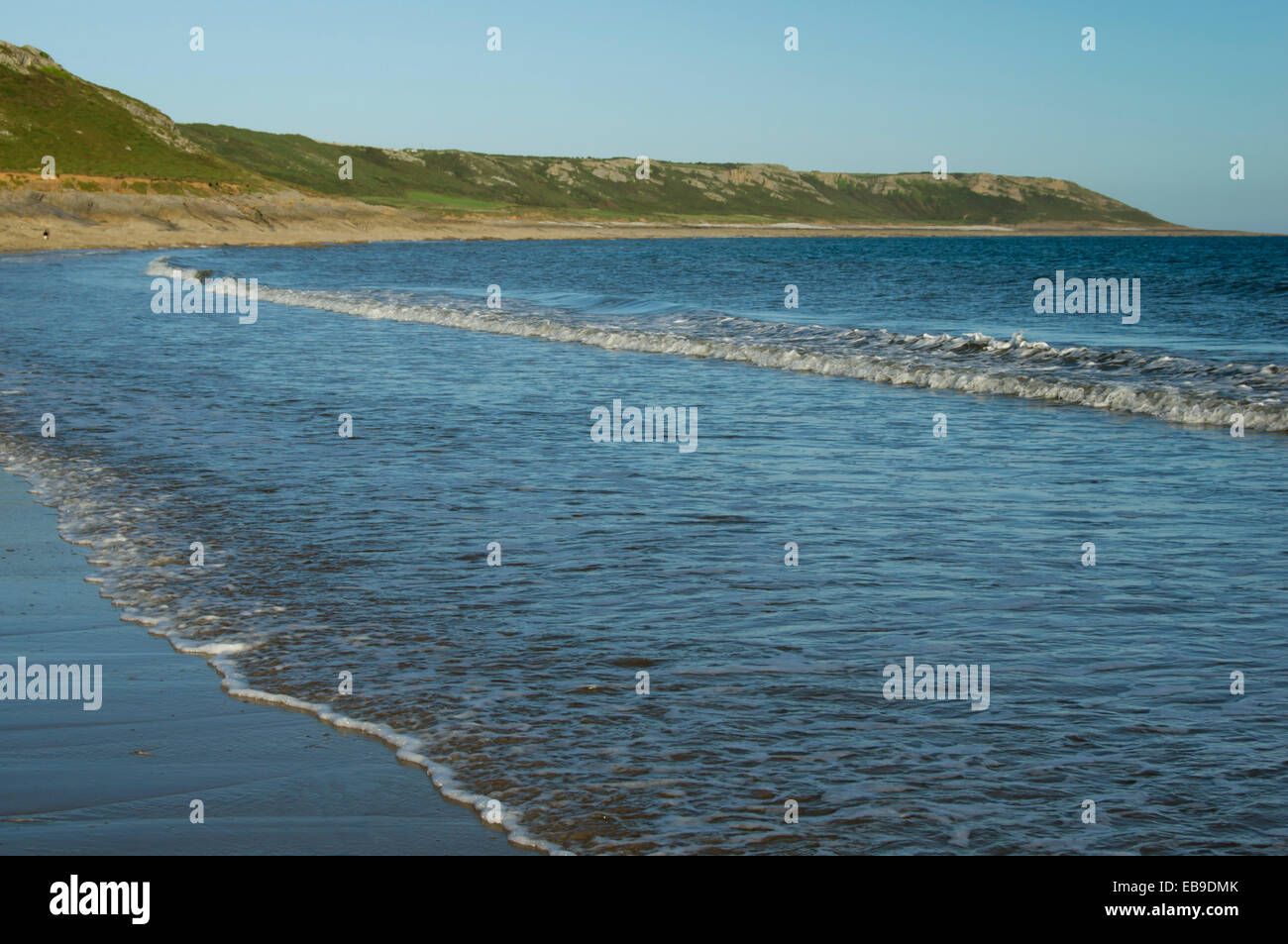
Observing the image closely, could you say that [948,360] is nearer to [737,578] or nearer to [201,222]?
[737,578]

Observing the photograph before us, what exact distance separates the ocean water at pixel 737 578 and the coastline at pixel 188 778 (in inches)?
7.3

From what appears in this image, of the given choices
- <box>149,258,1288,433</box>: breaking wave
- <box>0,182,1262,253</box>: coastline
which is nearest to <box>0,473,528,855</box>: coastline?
<box>149,258,1288,433</box>: breaking wave

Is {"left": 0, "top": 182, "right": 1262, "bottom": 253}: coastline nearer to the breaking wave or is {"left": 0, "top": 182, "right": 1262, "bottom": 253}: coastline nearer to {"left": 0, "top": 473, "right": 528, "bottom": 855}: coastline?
the breaking wave

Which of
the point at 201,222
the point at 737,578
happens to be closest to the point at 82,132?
the point at 201,222

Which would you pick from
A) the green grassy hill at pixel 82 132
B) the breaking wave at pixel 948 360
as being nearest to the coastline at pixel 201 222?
the green grassy hill at pixel 82 132

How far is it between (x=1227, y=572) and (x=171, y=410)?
11358mm

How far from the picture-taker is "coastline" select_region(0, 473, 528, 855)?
3.96 m

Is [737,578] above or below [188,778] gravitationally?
above

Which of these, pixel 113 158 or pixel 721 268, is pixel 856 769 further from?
pixel 113 158

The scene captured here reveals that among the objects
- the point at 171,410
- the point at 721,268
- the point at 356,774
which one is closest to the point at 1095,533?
the point at 356,774

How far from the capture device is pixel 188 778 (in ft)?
14.6

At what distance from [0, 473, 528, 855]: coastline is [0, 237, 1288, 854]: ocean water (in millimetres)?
186

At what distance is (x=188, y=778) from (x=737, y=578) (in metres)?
3.57
